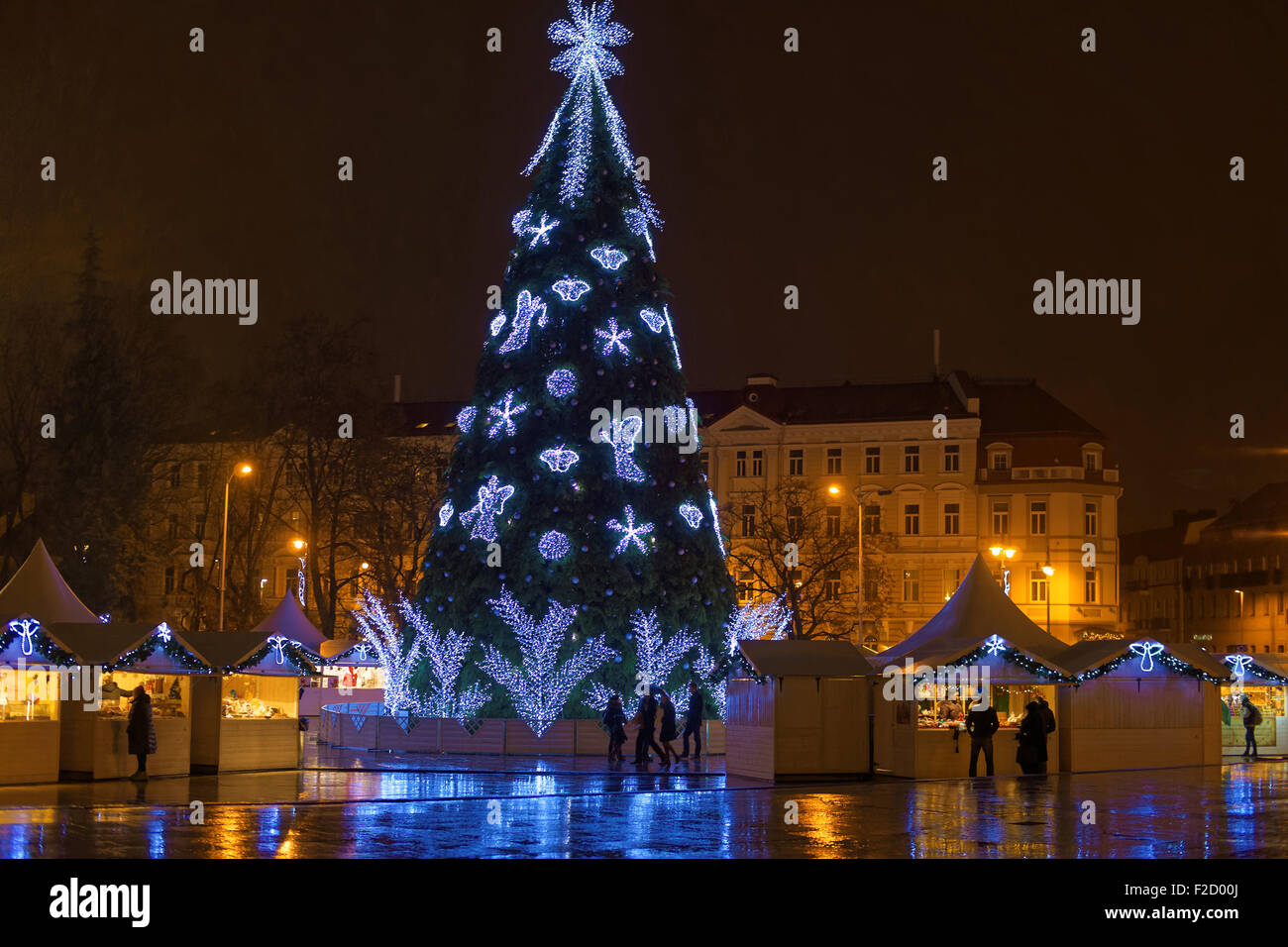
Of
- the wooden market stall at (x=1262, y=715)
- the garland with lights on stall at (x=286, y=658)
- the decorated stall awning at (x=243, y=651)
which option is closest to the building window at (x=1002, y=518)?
the wooden market stall at (x=1262, y=715)

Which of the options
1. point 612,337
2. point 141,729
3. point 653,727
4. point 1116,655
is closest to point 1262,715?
point 1116,655

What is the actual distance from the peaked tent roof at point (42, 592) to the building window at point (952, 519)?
5614 cm

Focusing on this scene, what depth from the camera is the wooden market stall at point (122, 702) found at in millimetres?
27781

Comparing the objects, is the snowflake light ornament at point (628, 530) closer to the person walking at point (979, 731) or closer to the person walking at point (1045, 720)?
the person walking at point (979, 731)

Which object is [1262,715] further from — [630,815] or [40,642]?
[40,642]

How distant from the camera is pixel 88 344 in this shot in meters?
43.2

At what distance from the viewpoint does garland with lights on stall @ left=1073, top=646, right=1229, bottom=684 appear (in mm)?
31484

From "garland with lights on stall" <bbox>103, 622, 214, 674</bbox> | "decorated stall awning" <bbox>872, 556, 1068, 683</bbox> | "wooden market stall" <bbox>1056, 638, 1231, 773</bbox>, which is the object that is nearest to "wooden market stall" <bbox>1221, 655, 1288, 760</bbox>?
"wooden market stall" <bbox>1056, 638, 1231, 773</bbox>

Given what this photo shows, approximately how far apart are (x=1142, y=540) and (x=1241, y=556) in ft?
78.8

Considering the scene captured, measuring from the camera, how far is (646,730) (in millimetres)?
32156

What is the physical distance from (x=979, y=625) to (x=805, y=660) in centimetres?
713
